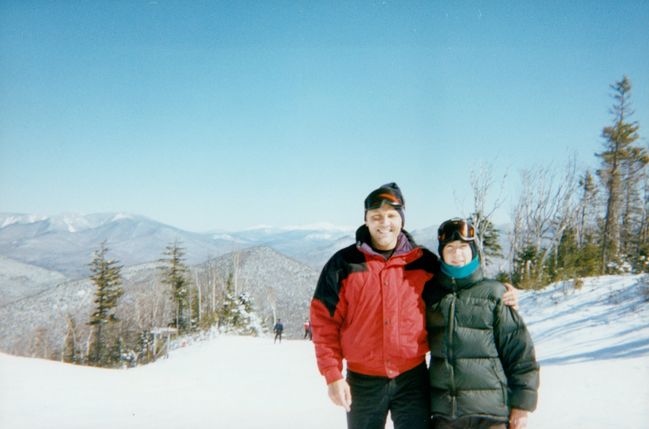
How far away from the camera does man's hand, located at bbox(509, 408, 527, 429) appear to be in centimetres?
209

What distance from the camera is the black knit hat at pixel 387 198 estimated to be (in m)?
2.34

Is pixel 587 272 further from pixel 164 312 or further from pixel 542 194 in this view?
pixel 164 312

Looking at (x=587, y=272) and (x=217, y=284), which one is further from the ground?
(x=587, y=272)

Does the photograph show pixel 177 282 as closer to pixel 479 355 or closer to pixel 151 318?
pixel 151 318

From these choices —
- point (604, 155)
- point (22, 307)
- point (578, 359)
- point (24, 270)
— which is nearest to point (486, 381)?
point (578, 359)

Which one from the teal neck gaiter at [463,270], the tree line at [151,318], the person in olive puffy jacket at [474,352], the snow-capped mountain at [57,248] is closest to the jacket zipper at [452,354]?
the person in olive puffy jacket at [474,352]

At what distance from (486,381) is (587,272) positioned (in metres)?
16.7

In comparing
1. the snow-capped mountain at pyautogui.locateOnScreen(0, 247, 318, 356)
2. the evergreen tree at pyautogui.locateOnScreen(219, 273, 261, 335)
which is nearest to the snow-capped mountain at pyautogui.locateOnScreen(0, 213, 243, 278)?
the snow-capped mountain at pyautogui.locateOnScreen(0, 247, 318, 356)

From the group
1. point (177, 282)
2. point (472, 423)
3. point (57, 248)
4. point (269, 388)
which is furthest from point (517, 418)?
point (57, 248)

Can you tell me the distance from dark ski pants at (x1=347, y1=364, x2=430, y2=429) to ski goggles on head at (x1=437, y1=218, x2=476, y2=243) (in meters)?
0.74

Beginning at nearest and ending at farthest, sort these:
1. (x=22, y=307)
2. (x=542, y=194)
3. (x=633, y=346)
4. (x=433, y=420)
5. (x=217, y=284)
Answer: (x=433, y=420), (x=633, y=346), (x=542, y=194), (x=217, y=284), (x=22, y=307)

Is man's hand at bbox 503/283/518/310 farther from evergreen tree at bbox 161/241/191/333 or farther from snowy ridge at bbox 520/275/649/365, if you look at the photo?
evergreen tree at bbox 161/241/191/333

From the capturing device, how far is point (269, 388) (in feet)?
24.7

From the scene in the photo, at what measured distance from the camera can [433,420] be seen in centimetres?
225
